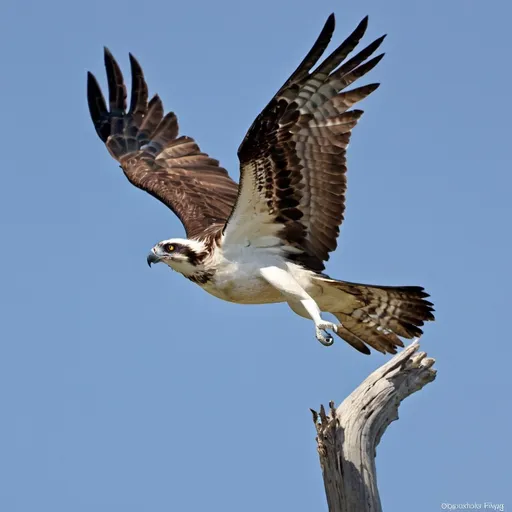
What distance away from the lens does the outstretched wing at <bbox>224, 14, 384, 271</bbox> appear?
348 inches

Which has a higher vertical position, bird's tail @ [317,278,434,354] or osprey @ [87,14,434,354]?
osprey @ [87,14,434,354]

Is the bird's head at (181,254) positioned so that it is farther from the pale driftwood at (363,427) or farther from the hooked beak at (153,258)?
the pale driftwood at (363,427)

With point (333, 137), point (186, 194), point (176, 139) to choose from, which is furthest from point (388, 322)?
point (176, 139)

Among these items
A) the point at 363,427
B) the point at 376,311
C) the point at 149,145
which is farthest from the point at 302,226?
the point at 149,145

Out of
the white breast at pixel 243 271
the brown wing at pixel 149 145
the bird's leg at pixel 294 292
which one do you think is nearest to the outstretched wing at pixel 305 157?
the white breast at pixel 243 271

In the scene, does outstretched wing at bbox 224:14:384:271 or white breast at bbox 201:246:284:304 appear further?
white breast at bbox 201:246:284:304

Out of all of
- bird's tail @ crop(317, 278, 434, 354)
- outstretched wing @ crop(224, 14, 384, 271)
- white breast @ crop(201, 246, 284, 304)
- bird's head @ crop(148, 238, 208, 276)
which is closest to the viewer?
outstretched wing @ crop(224, 14, 384, 271)

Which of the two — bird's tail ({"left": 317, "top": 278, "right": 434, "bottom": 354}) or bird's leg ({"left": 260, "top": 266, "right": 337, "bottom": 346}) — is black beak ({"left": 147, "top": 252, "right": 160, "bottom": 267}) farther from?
bird's tail ({"left": 317, "top": 278, "right": 434, "bottom": 354})

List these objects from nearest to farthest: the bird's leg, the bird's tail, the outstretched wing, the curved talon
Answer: the outstretched wing < the curved talon < the bird's leg < the bird's tail

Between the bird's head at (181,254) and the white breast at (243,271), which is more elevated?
the bird's head at (181,254)

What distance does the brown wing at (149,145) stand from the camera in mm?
12181

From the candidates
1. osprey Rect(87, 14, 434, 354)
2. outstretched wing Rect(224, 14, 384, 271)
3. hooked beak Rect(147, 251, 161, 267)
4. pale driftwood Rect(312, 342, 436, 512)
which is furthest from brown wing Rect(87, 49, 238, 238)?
pale driftwood Rect(312, 342, 436, 512)

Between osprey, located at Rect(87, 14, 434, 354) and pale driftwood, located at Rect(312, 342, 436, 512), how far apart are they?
84 centimetres

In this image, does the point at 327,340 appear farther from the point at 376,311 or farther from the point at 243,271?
the point at 243,271
